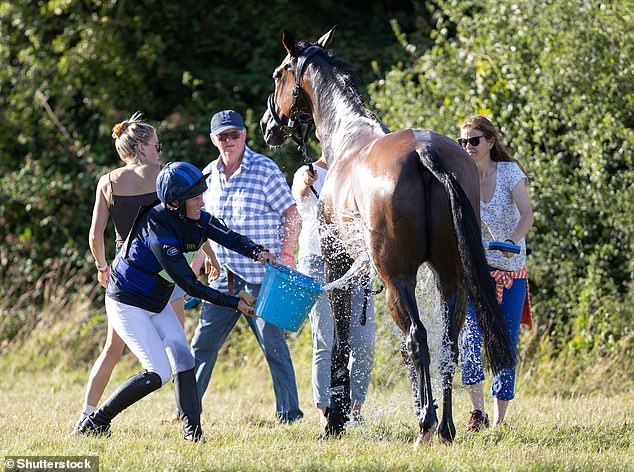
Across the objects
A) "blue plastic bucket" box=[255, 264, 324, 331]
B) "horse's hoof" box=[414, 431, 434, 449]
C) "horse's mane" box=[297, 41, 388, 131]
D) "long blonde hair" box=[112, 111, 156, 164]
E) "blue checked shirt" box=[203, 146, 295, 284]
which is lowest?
"horse's hoof" box=[414, 431, 434, 449]

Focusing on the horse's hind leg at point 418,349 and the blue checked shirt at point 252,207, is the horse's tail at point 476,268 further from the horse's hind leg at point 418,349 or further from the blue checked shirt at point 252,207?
the blue checked shirt at point 252,207

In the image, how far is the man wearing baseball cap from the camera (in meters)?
6.31

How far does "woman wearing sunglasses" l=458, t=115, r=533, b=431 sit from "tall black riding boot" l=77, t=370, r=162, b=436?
205 cm

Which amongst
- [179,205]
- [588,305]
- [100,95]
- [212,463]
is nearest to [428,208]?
[179,205]

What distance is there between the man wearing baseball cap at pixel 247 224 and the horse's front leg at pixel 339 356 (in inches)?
28.3

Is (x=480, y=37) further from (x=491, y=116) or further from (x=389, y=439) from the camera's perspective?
(x=389, y=439)

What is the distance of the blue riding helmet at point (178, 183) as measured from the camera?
489cm

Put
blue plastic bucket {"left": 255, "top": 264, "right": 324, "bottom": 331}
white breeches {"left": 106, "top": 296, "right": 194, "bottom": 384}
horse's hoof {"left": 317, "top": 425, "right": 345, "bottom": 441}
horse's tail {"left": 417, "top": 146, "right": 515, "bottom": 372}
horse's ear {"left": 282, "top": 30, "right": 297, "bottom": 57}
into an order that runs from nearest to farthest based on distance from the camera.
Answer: horse's tail {"left": 417, "top": 146, "right": 515, "bottom": 372}
blue plastic bucket {"left": 255, "top": 264, "right": 324, "bottom": 331}
white breeches {"left": 106, "top": 296, "right": 194, "bottom": 384}
horse's hoof {"left": 317, "top": 425, "right": 345, "bottom": 441}
horse's ear {"left": 282, "top": 30, "right": 297, "bottom": 57}

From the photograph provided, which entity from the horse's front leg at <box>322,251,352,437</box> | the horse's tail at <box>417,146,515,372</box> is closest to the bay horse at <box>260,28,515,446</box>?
the horse's tail at <box>417,146,515,372</box>

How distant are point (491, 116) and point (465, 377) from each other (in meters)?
3.66

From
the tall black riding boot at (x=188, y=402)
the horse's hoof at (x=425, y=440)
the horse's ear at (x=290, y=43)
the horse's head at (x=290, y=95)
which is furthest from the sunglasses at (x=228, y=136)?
the horse's hoof at (x=425, y=440)

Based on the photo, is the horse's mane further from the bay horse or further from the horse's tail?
the horse's tail

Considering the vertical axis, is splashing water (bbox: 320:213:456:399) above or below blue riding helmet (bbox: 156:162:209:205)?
below

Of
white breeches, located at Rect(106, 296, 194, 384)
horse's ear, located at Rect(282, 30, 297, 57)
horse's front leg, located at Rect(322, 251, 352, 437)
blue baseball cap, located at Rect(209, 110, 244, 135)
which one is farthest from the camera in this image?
blue baseball cap, located at Rect(209, 110, 244, 135)
